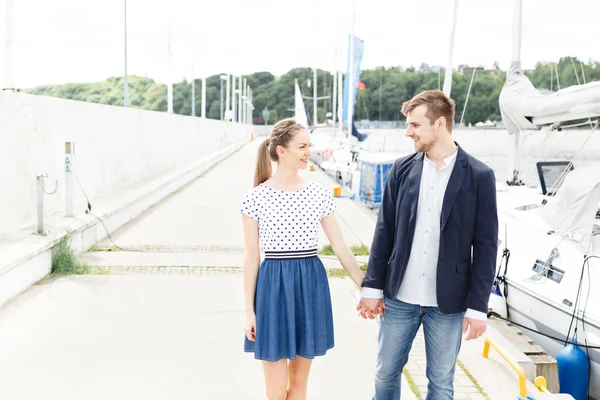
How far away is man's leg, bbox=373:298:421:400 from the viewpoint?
3268 millimetres

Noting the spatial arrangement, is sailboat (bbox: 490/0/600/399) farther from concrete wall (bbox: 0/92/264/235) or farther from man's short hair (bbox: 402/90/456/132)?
concrete wall (bbox: 0/92/264/235)

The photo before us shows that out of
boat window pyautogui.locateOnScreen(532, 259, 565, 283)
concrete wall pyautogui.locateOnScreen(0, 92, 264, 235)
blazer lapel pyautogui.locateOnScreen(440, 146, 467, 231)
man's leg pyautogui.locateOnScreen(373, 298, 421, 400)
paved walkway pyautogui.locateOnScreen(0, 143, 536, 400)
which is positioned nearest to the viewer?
blazer lapel pyautogui.locateOnScreen(440, 146, 467, 231)

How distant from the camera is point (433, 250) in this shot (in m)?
3.16

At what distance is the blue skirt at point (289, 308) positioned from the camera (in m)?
3.24

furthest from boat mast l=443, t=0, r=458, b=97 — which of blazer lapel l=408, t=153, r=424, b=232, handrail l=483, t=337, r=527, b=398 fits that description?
blazer lapel l=408, t=153, r=424, b=232

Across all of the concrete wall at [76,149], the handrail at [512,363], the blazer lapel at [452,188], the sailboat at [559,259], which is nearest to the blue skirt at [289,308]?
the blazer lapel at [452,188]

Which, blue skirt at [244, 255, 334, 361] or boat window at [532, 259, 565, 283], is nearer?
blue skirt at [244, 255, 334, 361]

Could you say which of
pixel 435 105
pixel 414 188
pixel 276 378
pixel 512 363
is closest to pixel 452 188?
pixel 414 188

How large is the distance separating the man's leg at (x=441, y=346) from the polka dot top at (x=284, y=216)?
2.28 ft

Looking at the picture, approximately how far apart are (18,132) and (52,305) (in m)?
2.96

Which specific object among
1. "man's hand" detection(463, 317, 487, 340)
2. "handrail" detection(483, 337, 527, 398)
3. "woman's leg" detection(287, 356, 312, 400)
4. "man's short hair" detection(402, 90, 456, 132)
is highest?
"man's short hair" detection(402, 90, 456, 132)

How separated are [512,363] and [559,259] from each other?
8.87 feet

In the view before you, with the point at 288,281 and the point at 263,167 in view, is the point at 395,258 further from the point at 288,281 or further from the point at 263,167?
the point at 263,167

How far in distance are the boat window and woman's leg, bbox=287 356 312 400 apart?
4.23 metres
